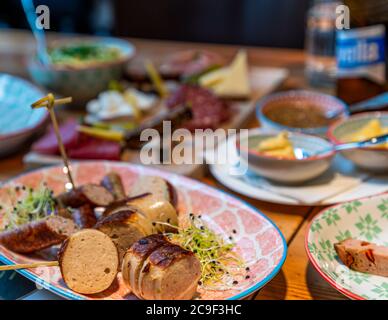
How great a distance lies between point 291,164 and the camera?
145cm

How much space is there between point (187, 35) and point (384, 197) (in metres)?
2.97

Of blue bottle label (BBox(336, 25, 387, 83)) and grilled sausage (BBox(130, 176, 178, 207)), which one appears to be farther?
blue bottle label (BBox(336, 25, 387, 83))

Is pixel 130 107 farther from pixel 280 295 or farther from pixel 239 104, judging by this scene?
pixel 280 295

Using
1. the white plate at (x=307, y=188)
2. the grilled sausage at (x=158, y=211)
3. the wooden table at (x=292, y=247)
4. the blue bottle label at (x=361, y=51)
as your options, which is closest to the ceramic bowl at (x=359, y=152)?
the white plate at (x=307, y=188)

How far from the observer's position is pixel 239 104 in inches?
86.1

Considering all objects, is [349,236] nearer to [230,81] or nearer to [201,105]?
[201,105]

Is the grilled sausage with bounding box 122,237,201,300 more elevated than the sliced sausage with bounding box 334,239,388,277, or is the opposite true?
the grilled sausage with bounding box 122,237,201,300

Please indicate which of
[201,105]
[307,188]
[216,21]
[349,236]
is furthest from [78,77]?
[216,21]

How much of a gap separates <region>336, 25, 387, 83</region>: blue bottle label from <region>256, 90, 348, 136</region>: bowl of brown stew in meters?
0.13

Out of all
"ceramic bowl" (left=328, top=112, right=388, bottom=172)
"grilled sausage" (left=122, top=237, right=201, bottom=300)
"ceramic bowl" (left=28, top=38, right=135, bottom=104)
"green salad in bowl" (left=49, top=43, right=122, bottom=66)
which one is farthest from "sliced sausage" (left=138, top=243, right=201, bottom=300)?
"green salad in bowl" (left=49, top=43, right=122, bottom=66)

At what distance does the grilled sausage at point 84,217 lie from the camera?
123cm

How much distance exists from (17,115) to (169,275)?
4.02 feet

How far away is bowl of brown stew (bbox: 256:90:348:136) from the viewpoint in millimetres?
1877

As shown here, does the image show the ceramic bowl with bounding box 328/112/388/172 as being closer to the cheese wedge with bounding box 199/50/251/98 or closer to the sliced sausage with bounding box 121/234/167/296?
the cheese wedge with bounding box 199/50/251/98
